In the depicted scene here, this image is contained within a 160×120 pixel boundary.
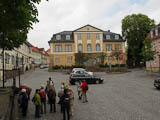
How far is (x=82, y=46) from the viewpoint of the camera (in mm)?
46875

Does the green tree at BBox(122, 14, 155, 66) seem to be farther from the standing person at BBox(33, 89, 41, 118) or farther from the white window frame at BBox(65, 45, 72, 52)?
the standing person at BBox(33, 89, 41, 118)

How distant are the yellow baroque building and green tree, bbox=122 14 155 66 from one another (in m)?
3.53

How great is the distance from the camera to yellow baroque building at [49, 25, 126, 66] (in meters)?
45.8

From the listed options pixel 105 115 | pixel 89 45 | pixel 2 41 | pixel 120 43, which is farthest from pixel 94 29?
pixel 105 115

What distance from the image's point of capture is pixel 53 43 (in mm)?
45844

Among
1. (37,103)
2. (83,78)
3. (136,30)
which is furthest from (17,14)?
(136,30)

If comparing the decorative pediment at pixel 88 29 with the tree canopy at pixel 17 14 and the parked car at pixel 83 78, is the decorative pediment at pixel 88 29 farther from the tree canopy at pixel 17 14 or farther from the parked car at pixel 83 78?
the tree canopy at pixel 17 14

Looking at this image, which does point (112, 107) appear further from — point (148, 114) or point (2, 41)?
point (2, 41)

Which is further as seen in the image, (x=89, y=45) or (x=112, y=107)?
(x=89, y=45)

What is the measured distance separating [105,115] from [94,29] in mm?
41363

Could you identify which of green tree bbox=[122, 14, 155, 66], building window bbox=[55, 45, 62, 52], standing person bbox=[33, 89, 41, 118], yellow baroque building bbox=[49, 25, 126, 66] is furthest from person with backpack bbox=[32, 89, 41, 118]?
green tree bbox=[122, 14, 155, 66]

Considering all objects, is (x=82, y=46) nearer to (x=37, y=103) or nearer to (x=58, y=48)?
(x=58, y=48)

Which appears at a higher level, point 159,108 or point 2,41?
point 2,41

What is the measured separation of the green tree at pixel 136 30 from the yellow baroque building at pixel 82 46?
353 centimetres
